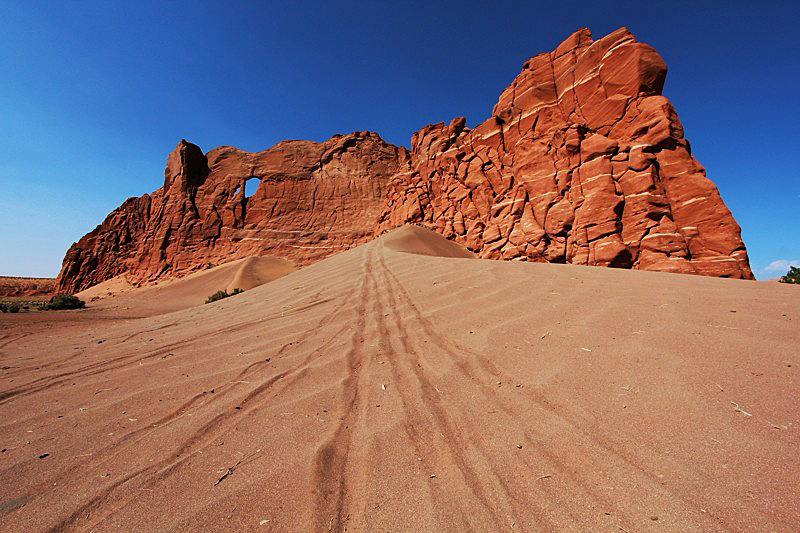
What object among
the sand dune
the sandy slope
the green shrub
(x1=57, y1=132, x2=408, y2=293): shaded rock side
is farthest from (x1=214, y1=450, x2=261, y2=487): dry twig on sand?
(x1=57, y1=132, x2=408, y2=293): shaded rock side

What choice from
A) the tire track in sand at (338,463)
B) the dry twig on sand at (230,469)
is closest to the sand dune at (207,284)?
the tire track in sand at (338,463)

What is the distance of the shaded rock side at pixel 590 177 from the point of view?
398 inches

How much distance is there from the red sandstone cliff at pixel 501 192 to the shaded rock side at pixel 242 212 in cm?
14

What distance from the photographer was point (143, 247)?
1186 inches

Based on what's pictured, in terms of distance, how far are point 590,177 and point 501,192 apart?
5.58 m

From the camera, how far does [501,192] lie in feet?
60.1

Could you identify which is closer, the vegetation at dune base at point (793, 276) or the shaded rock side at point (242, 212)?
the vegetation at dune base at point (793, 276)

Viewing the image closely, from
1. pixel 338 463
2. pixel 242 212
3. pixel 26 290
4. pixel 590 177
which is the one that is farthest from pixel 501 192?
pixel 26 290

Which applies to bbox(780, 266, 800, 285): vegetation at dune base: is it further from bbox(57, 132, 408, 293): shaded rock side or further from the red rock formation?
the red rock formation

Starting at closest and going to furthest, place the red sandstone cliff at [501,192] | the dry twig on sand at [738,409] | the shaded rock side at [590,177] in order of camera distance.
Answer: the dry twig on sand at [738,409]
the shaded rock side at [590,177]
the red sandstone cliff at [501,192]

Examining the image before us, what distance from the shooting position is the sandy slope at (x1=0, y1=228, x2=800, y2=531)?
115cm

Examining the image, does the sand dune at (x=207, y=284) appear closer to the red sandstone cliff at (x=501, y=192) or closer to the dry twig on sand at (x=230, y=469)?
the red sandstone cliff at (x=501, y=192)

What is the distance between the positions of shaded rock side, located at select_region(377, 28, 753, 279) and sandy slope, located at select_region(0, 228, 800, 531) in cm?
881

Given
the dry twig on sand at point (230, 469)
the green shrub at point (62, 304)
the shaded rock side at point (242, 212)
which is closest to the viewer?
the dry twig on sand at point (230, 469)
